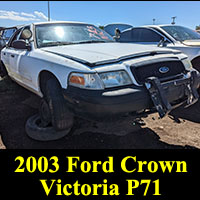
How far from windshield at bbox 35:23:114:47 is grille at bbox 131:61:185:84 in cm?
133

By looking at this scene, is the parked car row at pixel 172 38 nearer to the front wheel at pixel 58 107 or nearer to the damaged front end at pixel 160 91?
the damaged front end at pixel 160 91

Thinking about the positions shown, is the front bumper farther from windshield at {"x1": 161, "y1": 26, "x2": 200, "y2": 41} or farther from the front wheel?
windshield at {"x1": 161, "y1": 26, "x2": 200, "y2": 41}

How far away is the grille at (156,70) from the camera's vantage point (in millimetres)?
1949

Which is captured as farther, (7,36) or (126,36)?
(7,36)

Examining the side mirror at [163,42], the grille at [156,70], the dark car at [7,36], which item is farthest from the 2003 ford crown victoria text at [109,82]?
the dark car at [7,36]

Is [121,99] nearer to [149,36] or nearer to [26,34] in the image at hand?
[26,34]

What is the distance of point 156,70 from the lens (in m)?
2.08

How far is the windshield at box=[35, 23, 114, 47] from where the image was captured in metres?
2.81

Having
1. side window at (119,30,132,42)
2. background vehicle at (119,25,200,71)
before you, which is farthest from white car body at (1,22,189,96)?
side window at (119,30,132,42)

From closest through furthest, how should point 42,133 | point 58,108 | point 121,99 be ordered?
1. point 121,99
2. point 58,108
3. point 42,133

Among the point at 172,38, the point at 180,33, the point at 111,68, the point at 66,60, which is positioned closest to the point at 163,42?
the point at 172,38

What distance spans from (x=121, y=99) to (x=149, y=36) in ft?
11.0

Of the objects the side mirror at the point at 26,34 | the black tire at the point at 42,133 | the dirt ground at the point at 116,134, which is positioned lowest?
the dirt ground at the point at 116,134

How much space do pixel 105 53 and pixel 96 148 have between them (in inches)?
45.8
